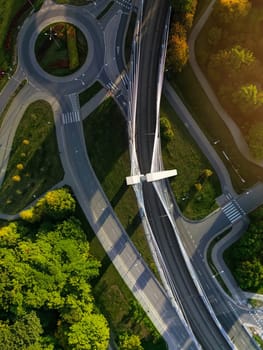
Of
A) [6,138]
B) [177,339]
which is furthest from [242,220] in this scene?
[6,138]

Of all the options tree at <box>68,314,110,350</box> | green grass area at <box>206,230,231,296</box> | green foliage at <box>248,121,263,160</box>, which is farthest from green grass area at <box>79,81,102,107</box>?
tree at <box>68,314,110,350</box>

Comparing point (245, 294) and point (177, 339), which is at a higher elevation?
point (245, 294)

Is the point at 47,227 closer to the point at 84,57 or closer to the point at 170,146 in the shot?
the point at 170,146

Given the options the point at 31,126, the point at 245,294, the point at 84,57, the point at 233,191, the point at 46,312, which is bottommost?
the point at 46,312

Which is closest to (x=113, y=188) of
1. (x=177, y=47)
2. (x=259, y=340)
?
(x=177, y=47)

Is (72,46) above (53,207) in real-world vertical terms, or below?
above

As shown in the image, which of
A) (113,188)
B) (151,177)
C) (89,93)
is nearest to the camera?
(151,177)

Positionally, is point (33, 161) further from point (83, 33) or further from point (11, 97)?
point (83, 33)

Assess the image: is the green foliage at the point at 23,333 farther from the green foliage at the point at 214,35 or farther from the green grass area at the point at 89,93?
the green foliage at the point at 214,35
